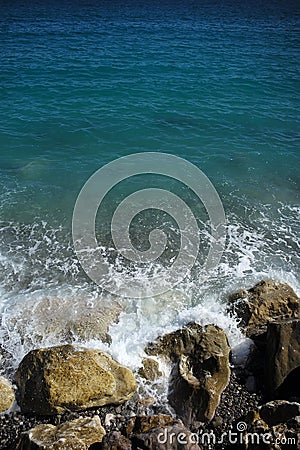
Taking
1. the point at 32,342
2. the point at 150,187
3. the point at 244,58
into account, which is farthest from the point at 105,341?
the point at 244,58

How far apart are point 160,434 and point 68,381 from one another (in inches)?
106

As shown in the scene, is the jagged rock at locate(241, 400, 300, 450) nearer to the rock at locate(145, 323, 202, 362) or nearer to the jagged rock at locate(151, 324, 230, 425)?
the jagged rock at locate(151, 324, 230, 425)

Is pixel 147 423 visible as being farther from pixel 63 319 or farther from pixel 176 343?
pixel 63 319

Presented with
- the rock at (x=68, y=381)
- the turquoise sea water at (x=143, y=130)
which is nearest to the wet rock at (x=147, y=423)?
the rock at (x=68, y=381)

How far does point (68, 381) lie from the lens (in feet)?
34.9

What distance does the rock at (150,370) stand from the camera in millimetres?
11617

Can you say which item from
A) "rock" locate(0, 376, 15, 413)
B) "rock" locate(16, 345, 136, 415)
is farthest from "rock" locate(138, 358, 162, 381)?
"rock" locate(0, 376, 15, 413)

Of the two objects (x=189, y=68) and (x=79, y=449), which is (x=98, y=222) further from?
(x=189, y=68)

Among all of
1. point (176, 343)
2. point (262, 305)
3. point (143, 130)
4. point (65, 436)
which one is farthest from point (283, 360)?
point (143, 130)

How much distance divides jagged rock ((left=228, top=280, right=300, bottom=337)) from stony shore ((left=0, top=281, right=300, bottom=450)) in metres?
0.74

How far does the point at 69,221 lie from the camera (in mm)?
17906

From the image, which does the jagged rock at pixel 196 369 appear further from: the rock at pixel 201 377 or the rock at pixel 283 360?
the rock at pixel 283 360

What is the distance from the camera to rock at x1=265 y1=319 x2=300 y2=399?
1098 centimetres

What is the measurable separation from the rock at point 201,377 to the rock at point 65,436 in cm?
211
